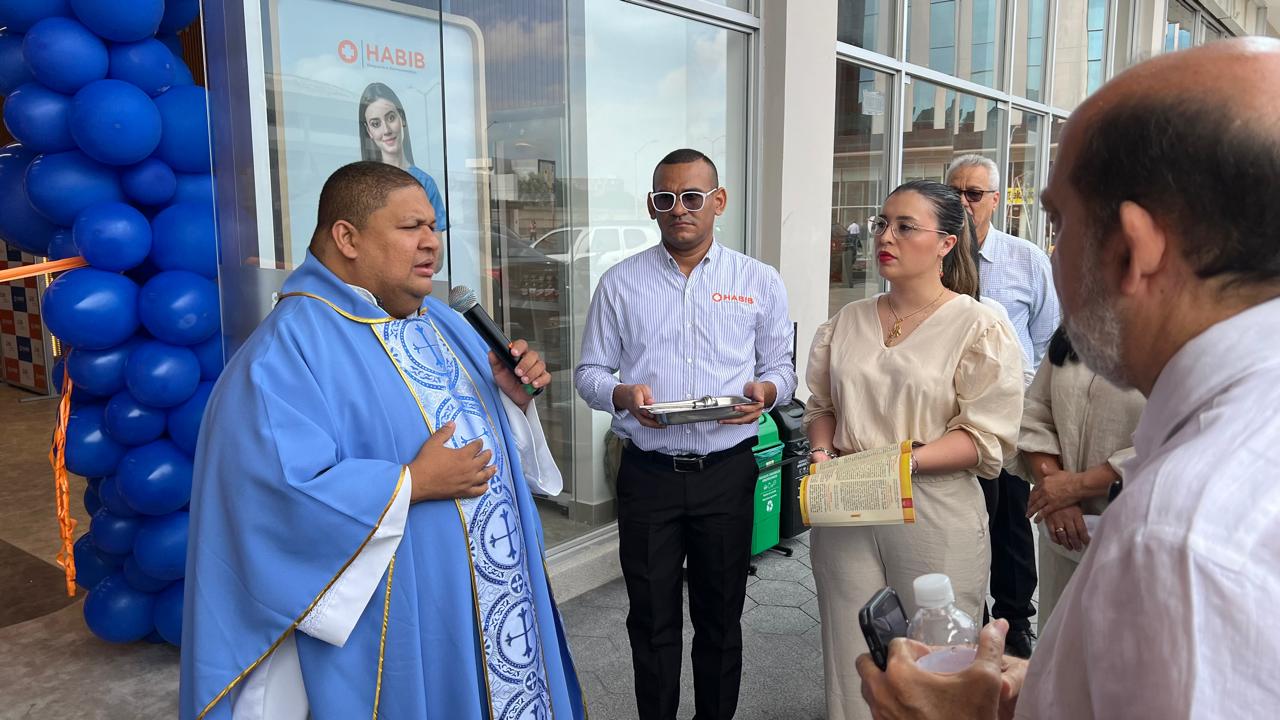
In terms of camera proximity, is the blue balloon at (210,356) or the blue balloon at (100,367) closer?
the blue balloon at (100,367)

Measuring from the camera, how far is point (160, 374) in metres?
2.85

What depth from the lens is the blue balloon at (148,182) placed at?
286cm

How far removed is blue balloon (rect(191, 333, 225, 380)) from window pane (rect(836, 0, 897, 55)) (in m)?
4.36

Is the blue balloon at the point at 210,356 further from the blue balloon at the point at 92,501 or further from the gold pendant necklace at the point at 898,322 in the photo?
the gold pendant necklace at the point at 898,322

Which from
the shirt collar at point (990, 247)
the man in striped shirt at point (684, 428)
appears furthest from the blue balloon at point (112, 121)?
the shirt collar at point (990, 247)

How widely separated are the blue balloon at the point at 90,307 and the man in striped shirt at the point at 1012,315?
10.9 ft

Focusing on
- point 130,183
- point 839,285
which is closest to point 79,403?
point 130,183

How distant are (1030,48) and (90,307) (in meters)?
9.23

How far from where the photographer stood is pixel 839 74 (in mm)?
5742

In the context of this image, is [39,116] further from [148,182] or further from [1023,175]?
[1023,175]

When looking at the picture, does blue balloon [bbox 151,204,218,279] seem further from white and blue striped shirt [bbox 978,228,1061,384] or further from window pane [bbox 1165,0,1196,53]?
window pane [bbox 1165,0,1196,53]

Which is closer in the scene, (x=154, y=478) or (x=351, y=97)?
(x=154, y=478)

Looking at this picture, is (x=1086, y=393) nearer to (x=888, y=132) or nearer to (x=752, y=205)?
(x=752, y=205)

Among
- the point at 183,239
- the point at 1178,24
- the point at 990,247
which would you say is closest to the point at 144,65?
the point at 183,239
